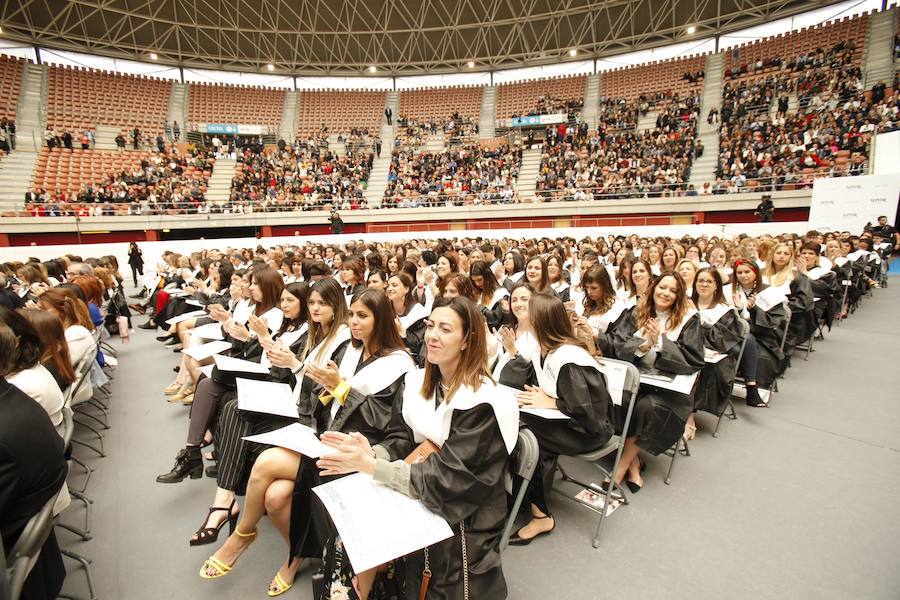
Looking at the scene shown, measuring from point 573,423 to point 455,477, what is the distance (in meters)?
1.07

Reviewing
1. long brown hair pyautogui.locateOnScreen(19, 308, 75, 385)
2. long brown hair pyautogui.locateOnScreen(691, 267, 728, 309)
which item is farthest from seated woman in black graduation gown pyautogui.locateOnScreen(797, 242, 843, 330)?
long brown hair pyautogui.locateOnScreen(19, 308, 75, 385)

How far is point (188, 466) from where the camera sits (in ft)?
10.3

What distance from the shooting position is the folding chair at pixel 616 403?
2549 millimetres

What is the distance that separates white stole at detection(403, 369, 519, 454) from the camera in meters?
1.75

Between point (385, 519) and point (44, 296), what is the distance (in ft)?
12.6

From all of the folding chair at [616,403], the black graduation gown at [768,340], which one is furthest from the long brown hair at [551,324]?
the black graduation gown at [768,340]

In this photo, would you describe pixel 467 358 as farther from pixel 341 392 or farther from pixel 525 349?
pixel 525 349

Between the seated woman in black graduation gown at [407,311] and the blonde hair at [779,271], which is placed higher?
the blonde hair at [779,271]

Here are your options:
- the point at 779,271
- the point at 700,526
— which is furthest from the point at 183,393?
the point at 779,271

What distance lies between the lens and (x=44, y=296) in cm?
361

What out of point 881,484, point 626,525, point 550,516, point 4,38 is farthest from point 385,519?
point 4,38

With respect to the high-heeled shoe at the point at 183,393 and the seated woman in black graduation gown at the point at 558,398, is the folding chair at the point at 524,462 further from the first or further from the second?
the high-heeled shoe at the point at 183,393

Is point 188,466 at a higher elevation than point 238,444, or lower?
lower

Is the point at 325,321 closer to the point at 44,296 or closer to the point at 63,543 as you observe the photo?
the point at 63,543
